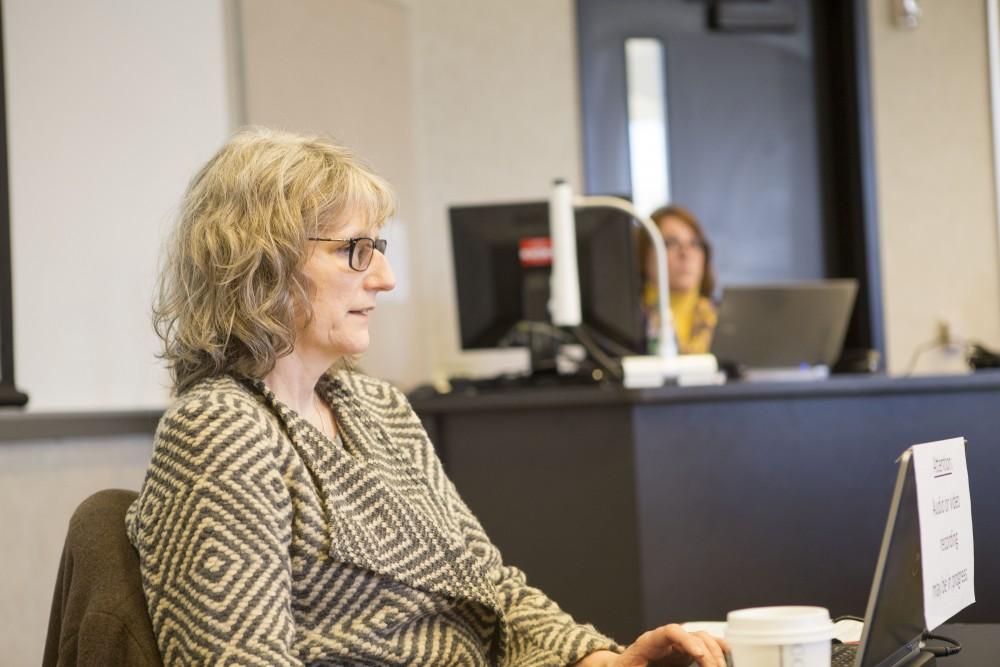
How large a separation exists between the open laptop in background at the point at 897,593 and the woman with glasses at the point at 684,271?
304cm

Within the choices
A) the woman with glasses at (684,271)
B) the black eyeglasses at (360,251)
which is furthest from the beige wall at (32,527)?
the woman with glasses at (684,271)

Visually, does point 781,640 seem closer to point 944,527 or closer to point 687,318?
point 944,527

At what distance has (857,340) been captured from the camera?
16.7 feet

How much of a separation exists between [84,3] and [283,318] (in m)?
2.06

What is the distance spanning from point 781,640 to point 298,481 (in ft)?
1.70

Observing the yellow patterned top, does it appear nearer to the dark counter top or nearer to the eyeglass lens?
the dark counter top

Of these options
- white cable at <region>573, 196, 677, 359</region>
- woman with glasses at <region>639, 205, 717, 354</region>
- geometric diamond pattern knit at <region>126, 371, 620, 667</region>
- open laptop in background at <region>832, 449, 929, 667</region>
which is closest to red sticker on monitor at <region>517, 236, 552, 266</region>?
white cable at <region>573, 196, 677, 359</region>

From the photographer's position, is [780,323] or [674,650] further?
[780,323]

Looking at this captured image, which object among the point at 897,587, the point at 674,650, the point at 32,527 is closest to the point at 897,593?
the point at 897,587

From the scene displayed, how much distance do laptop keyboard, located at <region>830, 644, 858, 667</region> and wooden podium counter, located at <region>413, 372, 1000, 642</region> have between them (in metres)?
1.51

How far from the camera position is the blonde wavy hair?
52.5 inches

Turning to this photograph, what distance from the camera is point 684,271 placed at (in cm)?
430

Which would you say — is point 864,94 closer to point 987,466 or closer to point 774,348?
point 774,348

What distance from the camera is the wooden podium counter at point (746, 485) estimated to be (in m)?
2.80
